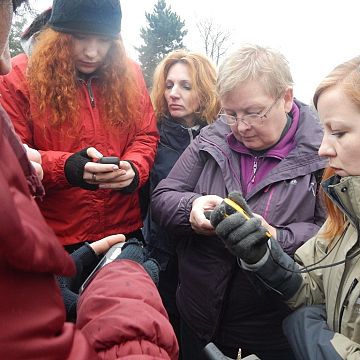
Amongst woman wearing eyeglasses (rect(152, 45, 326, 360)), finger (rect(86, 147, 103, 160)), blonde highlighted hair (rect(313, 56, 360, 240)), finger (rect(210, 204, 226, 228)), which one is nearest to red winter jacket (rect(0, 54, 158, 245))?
finger (rect(86, 147, 103, 160))

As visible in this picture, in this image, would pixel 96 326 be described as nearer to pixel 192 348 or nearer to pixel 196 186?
pixel 196 186

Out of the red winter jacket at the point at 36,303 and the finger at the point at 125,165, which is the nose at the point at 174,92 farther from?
the red winter jacket at the point at 36,303

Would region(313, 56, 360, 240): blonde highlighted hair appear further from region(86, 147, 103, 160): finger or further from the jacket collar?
region(86, 147, 103, 160): finger

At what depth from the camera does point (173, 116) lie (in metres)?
3.11

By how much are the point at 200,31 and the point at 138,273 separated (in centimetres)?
2900

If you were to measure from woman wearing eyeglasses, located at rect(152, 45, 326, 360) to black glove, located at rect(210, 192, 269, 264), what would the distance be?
25 centimetres

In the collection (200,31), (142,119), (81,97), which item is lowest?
(200,31)

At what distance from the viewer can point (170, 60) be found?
325 centimetres

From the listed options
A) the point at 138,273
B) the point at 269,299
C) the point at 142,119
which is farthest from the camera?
the point at 142,119

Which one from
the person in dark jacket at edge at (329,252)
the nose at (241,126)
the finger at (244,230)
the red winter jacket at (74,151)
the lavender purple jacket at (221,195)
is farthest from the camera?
the red winter jacket at (74,151)

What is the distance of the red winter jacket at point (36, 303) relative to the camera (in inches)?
28.0

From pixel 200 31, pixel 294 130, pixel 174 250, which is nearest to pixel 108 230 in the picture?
pixel 174 250

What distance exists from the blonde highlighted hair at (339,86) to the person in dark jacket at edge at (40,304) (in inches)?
35.2

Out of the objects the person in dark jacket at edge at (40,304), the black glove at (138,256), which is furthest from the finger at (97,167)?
the person in dark jacket at edge at (40,304)
